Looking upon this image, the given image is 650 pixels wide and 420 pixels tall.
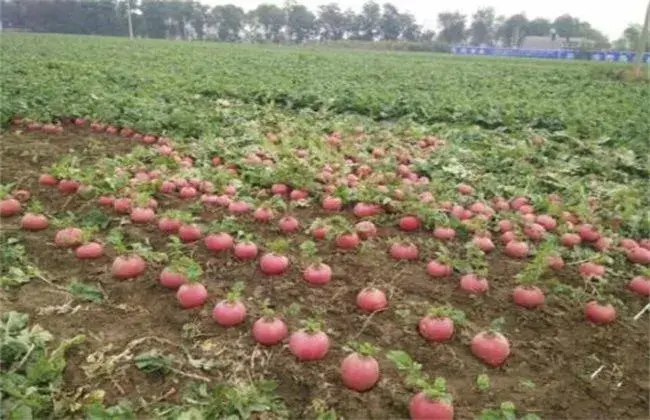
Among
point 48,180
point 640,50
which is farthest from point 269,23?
point 48,180

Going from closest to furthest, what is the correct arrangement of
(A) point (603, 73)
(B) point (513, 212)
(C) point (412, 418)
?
(C) point (412, 418) < (B) point (513, 212) < (A) point (603, 73)

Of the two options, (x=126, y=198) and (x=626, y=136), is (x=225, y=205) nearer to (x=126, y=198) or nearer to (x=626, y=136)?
(x=126, y=198)

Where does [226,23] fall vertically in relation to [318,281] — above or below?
below

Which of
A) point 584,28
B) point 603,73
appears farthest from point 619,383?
point 584,28

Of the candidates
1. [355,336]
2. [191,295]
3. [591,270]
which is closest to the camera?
[355,336]

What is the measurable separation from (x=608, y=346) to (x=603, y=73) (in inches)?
1037

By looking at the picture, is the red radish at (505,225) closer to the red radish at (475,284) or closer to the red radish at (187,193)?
the red radish at (475,284)

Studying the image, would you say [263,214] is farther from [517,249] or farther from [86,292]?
[517,249]

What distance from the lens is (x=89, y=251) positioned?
376 centimetres

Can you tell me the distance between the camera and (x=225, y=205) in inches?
187

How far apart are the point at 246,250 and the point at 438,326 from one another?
1.45m

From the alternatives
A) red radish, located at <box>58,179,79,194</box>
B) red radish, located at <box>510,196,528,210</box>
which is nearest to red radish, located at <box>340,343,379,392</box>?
red radish, located at <box>510,196,528,210</box>

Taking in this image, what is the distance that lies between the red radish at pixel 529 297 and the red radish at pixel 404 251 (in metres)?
0.77

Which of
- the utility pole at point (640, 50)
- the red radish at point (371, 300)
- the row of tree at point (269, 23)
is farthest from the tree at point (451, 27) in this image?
the red radish at point (371, 300)
